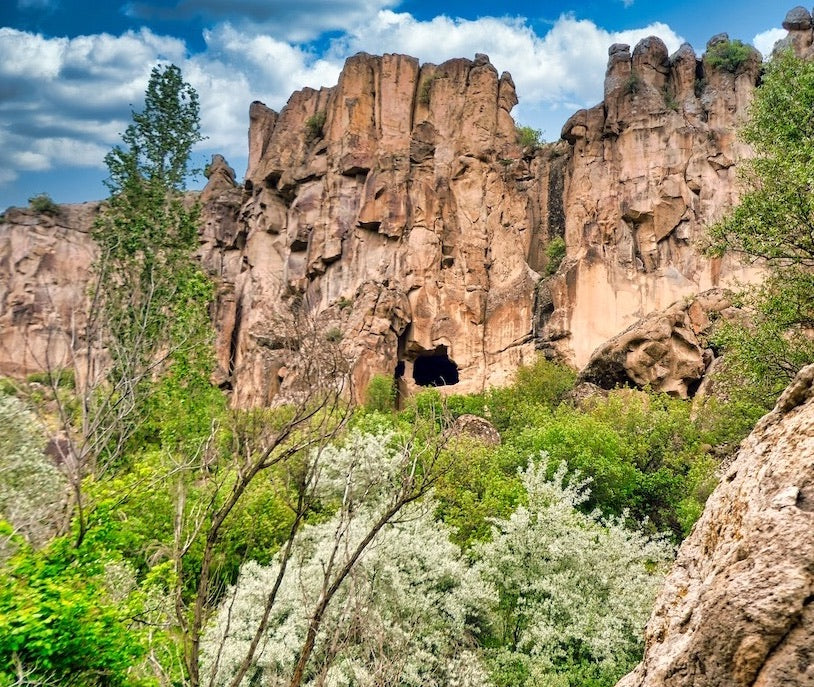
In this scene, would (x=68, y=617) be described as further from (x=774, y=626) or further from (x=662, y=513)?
(x=662, y=513)

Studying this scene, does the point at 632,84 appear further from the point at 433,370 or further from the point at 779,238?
the point at 779,238

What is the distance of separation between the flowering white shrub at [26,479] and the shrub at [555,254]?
30834mm

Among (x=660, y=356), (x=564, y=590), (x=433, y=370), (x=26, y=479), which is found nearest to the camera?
(x=564, y=590)

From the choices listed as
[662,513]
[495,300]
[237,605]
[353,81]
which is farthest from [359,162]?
[237,605]

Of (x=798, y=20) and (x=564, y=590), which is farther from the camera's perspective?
(x=798, y=20)

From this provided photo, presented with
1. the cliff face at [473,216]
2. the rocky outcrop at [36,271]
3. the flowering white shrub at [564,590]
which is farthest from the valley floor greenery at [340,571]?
the rocky outcrop at [36,271]

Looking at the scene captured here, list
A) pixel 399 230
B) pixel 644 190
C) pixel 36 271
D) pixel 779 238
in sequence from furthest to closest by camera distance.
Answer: pixel 36 271 → pixel 399 230 → pixel 644 190 → pixel 779 238

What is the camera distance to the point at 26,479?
38.9 ft

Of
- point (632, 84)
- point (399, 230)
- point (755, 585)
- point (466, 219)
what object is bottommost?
point (755, 585)

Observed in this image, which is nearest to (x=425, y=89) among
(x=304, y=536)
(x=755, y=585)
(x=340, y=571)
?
(x=304, y=536)

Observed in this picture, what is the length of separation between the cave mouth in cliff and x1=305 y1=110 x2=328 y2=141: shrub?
63.5ft

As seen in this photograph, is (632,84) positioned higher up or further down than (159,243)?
higher up

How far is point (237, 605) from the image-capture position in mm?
10141

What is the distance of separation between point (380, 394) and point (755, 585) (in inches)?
1208
